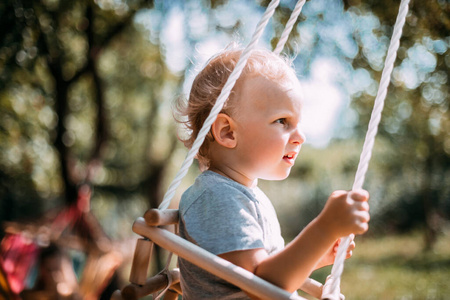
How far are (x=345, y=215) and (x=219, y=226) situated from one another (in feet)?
0.82

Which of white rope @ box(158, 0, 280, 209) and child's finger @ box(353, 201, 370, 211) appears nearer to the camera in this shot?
child's finger @ box(353, 201, 370, 211)

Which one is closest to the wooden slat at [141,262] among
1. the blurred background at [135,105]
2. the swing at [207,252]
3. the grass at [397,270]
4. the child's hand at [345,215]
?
the swing at [207,252]

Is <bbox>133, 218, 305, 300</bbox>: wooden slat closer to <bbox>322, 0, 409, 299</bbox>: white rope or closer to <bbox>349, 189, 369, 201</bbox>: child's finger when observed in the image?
<bbox>322, 0, 409, 299</bbox>: white rope

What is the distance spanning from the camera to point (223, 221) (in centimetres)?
89

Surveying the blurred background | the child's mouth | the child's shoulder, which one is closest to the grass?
the blurred background

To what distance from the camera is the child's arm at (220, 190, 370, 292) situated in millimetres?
781

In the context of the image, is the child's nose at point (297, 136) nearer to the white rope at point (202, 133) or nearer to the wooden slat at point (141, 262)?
the white rope at point (202, 133)

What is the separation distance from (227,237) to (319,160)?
1096 centimetres

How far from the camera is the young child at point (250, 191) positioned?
80 centimetres

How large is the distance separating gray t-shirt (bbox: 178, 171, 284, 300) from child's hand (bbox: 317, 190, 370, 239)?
15cm

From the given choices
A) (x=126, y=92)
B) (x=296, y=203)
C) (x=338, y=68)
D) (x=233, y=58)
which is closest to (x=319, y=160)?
(x=296, y=203)

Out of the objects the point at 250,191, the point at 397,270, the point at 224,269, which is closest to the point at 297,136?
the point at 250,191

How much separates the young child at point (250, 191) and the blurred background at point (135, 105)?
258 mm

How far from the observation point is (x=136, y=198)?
8094 mm
